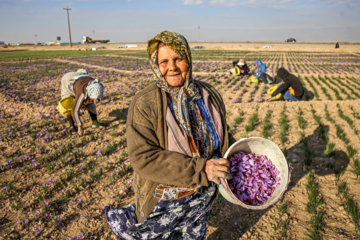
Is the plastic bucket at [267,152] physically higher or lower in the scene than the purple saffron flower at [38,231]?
higher

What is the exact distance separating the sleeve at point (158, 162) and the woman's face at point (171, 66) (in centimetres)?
45

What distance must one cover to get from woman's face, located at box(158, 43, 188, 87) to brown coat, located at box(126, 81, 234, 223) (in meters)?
0.15

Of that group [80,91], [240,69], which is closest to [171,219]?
[80,91]

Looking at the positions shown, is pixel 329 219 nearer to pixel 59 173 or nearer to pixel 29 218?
pixel 29 218

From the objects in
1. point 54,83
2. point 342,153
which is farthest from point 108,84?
point 342,153

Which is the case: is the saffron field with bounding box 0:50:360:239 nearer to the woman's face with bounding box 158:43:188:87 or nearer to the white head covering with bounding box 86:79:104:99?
the white head covering with bounding box 86:79:104:99

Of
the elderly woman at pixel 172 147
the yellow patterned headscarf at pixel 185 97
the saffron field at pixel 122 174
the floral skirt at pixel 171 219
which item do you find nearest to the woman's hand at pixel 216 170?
the elderly woman at pixel 172 147

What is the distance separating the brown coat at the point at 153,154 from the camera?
168cm

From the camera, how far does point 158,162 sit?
1.69 metres

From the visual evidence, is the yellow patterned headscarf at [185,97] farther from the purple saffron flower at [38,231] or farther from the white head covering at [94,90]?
the white head covering at [94,90]

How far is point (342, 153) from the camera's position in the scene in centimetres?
479

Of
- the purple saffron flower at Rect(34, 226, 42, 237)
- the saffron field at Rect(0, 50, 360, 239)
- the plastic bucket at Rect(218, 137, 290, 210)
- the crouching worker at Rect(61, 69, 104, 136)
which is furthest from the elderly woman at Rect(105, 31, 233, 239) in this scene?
the crouching worker at Rect(61, 69, 104, 136)

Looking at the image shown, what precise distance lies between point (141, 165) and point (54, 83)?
14470 millimetres

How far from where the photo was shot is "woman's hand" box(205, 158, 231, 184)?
165 centimetres
